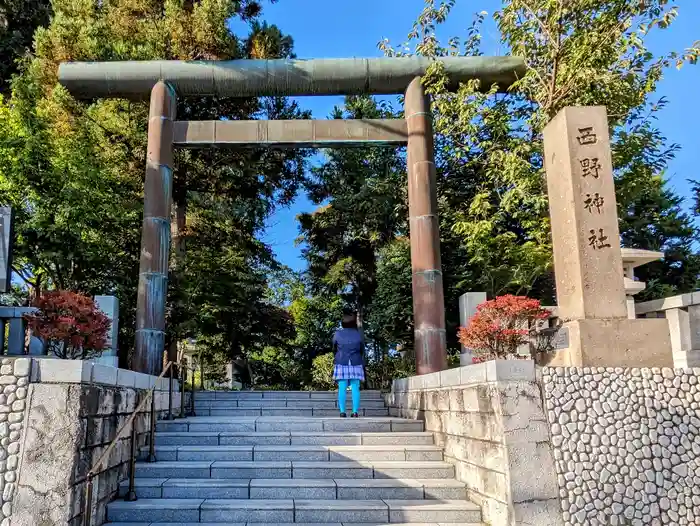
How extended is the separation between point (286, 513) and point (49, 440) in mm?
2094

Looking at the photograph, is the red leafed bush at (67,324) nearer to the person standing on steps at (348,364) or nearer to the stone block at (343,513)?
the person standing on steps at (348,364)

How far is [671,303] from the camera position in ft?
26.6

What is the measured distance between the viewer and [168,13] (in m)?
12.0

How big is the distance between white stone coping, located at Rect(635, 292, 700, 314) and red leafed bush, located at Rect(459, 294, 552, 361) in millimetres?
2923

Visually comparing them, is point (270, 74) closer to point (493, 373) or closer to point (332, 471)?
point (332, 471)

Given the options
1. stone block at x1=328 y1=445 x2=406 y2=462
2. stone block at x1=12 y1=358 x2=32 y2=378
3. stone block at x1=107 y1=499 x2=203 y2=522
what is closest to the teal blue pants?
stone block at x1=328 y1=445 x2=406 y2=462

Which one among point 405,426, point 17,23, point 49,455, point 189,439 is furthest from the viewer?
point 17,23

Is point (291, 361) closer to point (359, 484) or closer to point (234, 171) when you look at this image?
point (234, 171)

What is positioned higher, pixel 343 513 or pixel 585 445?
pixel 585 445

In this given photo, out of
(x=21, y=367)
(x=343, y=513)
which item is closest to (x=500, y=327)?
(x=343, y=513)

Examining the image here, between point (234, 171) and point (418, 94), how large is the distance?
5.46m

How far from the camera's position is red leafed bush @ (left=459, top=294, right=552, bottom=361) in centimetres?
605

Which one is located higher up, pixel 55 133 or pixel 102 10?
pixel 102 10

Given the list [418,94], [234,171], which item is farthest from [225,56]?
[418,94]
